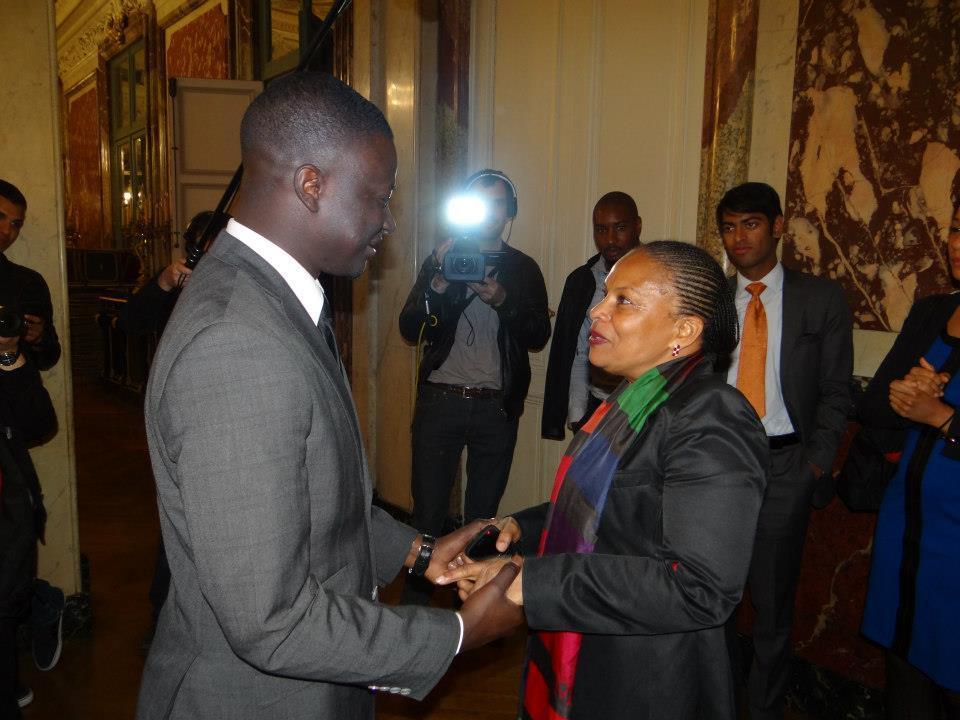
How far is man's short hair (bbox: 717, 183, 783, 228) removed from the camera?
9.59 feet

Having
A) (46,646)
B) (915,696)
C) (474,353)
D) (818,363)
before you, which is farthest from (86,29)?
(915,696)

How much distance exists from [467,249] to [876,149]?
70.1 inches

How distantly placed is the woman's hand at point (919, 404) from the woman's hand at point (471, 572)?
145 cm

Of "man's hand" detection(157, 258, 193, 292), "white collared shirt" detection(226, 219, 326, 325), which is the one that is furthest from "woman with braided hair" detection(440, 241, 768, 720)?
"man's hand" detection(157, 258, 193, 292)

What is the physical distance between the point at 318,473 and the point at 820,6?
9.92 ft

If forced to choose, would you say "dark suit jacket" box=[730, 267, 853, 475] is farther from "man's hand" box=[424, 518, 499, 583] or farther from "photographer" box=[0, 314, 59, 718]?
"photographer" box=[0, 314, 59, 718]

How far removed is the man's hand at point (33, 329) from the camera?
122 inches

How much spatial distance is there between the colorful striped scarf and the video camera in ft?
5.67

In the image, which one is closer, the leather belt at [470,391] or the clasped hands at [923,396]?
the clasped hands at [923,396]

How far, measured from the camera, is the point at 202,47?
9.00 metres

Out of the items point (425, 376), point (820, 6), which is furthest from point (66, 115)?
point (820, 6)

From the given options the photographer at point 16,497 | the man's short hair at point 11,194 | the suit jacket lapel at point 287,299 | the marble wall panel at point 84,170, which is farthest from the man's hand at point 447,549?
the marble wall panel at point 84,170

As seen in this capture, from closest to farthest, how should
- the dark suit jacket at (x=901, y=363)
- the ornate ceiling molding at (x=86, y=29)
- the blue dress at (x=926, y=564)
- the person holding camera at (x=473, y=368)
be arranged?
1. the blue dress at (x=926, y=564)
2. the dark suit jacket at (x=901, y=363)
3. the person holding camera at (x=473, y=368)
4. the ornate ceiling molding at (x=86, y=29)

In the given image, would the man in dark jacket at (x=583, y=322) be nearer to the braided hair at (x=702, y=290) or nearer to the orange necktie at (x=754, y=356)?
the orange necktie at (x=754, y=356)
